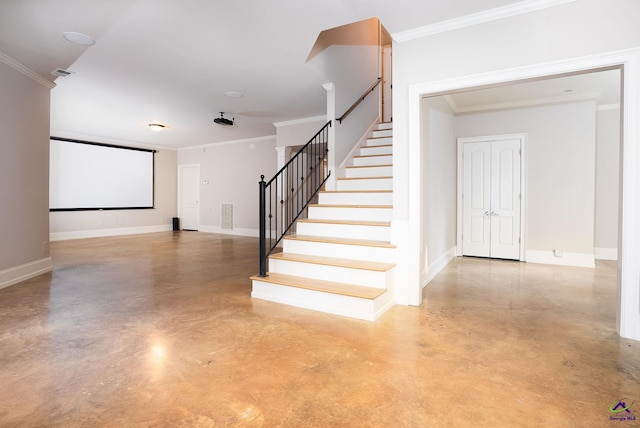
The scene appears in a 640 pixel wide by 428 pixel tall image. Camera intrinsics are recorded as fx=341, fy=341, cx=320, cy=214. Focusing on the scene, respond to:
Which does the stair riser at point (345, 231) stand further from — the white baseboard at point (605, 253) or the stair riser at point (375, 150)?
the white baseboard at point (605, 253)

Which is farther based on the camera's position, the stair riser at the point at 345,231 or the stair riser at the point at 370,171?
the stair riser at the point at 370,171

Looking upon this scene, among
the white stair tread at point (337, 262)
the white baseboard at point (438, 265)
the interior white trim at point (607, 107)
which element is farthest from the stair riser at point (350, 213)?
the interior white trim at point (607, 107)

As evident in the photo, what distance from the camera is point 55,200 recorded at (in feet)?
26.4

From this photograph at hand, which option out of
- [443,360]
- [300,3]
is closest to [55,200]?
[300,3]

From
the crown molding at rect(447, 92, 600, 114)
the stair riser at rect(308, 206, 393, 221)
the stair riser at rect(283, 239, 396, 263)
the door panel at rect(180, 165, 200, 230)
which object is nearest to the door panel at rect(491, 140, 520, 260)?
the crown molding at rect(447, 92, 600, 114)

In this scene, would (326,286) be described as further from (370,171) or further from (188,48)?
(188,48)

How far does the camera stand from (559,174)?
5379 millimetres

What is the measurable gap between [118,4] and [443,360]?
12.4ft

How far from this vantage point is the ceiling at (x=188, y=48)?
2.93 metres

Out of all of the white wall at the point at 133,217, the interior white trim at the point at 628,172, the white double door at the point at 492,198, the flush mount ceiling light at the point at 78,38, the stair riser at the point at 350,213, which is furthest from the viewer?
the white wall at the point at 133,217

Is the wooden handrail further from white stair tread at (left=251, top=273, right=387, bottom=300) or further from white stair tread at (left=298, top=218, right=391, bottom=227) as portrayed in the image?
white stair tread at (left=251, top=273, right=387, bottom=300)

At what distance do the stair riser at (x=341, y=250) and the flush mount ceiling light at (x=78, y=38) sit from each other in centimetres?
292

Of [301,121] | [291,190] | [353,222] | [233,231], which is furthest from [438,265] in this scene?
[233,231]

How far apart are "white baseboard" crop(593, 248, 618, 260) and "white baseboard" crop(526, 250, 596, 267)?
693 millimetres
